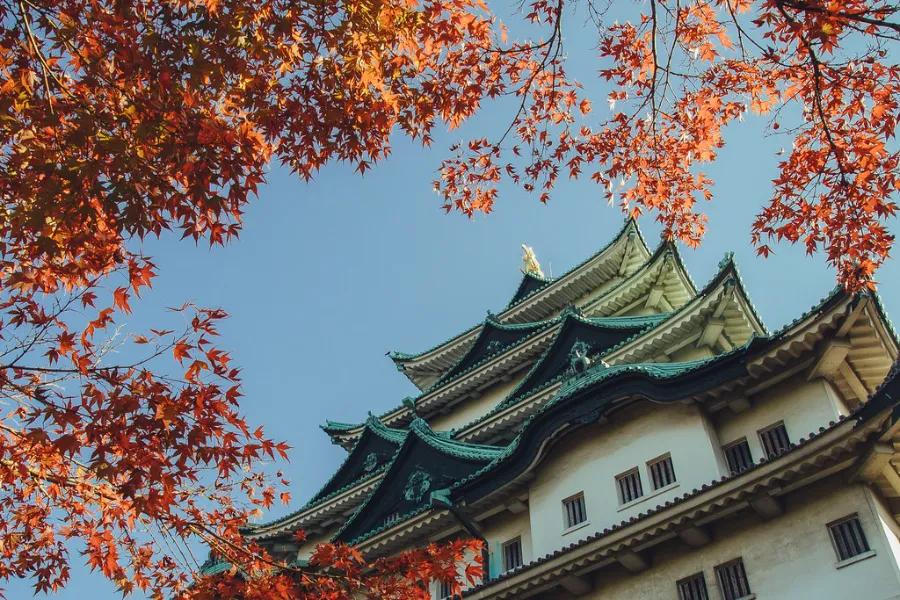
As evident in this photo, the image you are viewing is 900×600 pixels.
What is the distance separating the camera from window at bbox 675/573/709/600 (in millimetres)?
14352

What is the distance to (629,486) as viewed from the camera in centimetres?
1744

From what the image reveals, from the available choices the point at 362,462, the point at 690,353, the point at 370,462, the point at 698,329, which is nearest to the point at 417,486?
the point at 370,462

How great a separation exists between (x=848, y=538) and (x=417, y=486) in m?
12.7

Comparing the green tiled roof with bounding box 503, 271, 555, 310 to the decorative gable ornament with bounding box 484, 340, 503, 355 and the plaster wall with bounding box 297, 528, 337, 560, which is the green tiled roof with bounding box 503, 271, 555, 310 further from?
the plaster wall with bounding box 297, 528, 337, 560

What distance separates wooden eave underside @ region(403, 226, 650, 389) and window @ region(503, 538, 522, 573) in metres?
16.9

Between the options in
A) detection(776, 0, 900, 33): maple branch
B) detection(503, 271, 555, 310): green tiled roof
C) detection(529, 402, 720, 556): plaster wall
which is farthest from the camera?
detection(503, 271, 555, 310): green tiled roof

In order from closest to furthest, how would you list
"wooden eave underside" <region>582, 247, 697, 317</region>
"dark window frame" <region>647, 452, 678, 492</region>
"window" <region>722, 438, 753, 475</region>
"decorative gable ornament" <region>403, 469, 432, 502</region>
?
"window" <region>722, 438, 753, 475</region> < "dark window frame" <region>647, 452, 678, 492</region> < "decorative gable ornament" <region>403, 469, 432, 502</region> < "wooden eave underside" <region>582, 247, 697, 317</region>

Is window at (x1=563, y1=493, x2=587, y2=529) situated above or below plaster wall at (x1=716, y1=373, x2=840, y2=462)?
below

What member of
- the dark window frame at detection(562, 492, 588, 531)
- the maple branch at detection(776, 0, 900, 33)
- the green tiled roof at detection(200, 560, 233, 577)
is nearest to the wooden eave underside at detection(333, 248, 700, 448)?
the green tiled roof at detection(200, 560, 233, 577)

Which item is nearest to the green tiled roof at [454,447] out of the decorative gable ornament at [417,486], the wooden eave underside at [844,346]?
the decorative gable ornament at [417,486]

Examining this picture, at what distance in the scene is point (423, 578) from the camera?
36.1 ft

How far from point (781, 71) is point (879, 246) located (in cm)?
287

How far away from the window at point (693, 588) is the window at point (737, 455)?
2839 mm

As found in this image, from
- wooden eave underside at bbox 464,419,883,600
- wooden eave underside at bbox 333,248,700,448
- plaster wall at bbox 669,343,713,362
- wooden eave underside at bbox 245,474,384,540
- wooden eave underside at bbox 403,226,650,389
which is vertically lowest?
wooden eave underside at bbox 464,419,883,600
